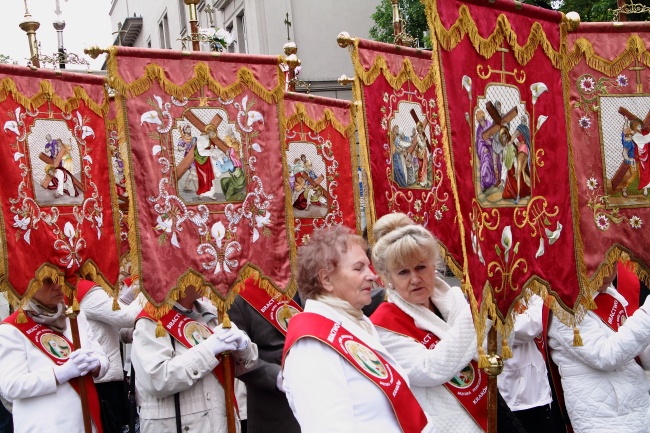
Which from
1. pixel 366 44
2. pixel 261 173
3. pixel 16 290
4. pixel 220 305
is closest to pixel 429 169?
pixel 366 44

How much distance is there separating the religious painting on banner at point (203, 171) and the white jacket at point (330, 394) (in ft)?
6.29

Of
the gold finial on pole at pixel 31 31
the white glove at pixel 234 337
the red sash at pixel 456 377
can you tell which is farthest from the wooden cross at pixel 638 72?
the gold finial on pole at pixel 31 31

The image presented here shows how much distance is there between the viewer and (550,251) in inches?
170

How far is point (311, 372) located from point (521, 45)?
6.01 ft

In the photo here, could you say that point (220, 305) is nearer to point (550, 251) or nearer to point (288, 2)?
point (550, 251)

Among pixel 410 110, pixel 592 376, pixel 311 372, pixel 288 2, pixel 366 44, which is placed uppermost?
pixel 288 2

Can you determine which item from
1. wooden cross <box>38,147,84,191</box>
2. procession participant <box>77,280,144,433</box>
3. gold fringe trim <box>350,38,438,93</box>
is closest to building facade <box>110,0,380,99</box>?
procession participant <box>77,280,144,433</box>

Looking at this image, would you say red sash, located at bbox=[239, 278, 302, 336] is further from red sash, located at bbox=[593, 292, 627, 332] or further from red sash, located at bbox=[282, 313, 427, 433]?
red sash, located at bbox=[282, 313, 427, 433]

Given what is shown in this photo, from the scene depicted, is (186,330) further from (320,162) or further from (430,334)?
(320,162)

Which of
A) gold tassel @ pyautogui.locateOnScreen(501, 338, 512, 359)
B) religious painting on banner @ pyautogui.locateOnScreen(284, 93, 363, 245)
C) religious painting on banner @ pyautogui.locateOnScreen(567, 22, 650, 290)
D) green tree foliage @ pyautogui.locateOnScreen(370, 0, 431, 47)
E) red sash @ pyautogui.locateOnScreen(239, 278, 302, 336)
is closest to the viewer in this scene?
gold tassel @ pyautogui.locateOnScreen(501, 338, 512, 359)

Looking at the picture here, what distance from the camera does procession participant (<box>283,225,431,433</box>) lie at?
11.1 ft

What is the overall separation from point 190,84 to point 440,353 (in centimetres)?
237

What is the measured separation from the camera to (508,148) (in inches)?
165

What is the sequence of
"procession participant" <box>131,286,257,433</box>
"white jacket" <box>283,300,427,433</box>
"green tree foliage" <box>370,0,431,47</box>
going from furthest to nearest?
"green tree foliage" <box>370,0,431,47</box>, "procession participant" <box>131,286,257,433</box>, "white jacket" <box>283,300,427,433</box>
